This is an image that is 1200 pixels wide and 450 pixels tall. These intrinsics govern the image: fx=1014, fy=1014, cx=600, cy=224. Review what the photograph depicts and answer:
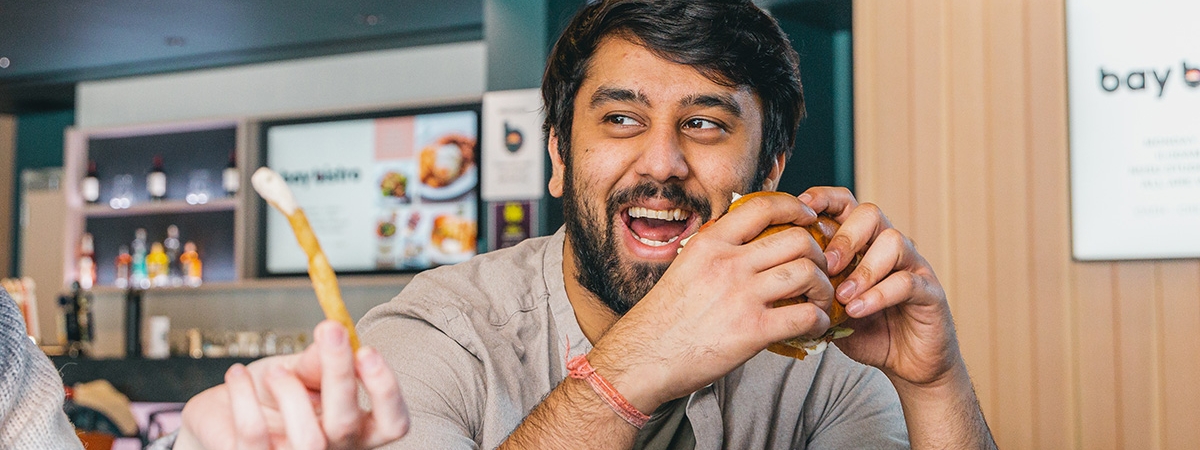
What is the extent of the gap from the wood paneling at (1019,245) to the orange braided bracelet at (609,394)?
1.85 metres

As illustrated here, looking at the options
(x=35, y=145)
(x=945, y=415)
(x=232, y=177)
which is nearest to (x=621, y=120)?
(x=945, y=415)

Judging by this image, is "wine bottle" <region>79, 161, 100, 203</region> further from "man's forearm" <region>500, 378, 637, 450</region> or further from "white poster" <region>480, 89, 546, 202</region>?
"man's forearm" <region>500, 378, 637, 450</region>

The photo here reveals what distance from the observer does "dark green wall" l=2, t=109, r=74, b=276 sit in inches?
284

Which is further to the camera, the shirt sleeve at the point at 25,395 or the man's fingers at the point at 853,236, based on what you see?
the man's fingers at the point at 853,236

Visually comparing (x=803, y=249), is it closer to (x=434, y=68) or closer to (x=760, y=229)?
(x=760, y=229)

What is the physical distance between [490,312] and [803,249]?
0.57m

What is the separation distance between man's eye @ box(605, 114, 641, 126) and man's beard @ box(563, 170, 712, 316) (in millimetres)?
107

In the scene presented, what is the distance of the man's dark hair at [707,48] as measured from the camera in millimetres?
1604

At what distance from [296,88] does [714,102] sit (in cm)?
470

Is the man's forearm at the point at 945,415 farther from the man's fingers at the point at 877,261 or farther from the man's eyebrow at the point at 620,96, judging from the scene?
the man's eyebrow at the point at 620,96

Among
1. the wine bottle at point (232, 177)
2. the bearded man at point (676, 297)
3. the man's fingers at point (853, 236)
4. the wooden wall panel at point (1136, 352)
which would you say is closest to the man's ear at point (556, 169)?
the bearded man at point (676, 297)

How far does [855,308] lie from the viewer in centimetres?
120

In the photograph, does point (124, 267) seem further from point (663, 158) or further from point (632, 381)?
point (632, 381)

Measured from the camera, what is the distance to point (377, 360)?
0.62 metres
